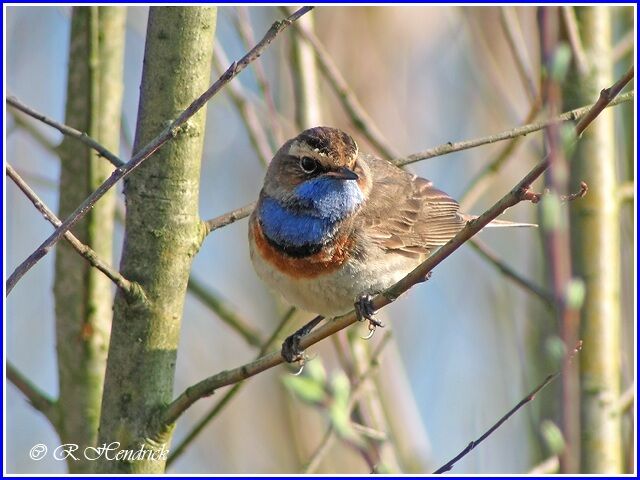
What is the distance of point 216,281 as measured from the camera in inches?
323

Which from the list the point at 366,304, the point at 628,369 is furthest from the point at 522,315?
the point at 366,304

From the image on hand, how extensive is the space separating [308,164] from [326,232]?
42 centimetres

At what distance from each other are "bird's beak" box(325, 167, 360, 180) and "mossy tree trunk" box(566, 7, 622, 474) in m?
1.49

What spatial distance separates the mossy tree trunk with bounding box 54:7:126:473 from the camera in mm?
4781

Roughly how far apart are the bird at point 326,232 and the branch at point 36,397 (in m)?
1.30

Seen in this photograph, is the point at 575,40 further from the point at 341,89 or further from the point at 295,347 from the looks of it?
the point at 295,347

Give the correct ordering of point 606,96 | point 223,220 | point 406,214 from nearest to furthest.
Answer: point 606,96 < point 223,220 < point 406,214

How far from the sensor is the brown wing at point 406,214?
4965 mm

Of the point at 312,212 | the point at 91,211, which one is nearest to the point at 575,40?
the point at 312,212

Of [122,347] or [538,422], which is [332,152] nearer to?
[122,347]

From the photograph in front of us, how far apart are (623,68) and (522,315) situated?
2.06 metres

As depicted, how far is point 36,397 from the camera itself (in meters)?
4.68

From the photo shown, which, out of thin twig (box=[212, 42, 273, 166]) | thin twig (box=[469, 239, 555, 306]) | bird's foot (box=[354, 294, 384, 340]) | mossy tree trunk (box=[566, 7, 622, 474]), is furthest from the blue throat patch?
mossy tree trunk (box=[566, 7, 622, 474])

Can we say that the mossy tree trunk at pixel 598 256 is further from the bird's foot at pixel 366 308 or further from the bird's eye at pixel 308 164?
the bird's eye at pixel 308 164
